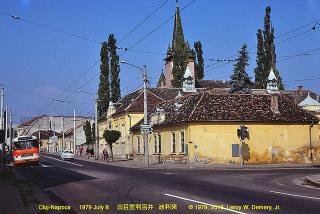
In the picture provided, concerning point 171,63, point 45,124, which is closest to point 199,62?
point 171,63

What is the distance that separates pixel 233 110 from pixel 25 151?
19.5 metres

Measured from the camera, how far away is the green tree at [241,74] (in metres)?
70.7

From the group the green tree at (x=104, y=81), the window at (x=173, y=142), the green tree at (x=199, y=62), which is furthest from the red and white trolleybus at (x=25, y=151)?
the green tree at (x=199, y=62)

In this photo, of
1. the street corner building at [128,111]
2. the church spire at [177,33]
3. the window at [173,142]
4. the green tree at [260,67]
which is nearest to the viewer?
the window at [173,142]

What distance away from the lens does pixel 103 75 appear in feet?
250

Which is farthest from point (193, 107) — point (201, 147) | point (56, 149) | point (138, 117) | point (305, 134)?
point (56, 149)

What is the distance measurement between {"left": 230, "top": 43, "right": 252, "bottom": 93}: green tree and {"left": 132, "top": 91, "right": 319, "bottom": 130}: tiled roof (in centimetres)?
1977

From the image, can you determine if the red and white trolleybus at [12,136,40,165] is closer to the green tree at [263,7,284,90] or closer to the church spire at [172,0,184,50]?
the green tree at [263,7,284,90]

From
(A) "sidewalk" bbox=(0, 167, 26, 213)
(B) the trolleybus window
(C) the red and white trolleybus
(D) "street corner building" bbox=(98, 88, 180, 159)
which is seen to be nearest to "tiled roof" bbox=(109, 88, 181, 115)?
(D) "street corner building" bbox=(98, 88, 180, 159)

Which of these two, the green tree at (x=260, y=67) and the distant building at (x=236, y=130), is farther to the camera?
the green tree at (x=260, y=67)

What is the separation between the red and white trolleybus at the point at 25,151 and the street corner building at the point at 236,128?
40.7ft

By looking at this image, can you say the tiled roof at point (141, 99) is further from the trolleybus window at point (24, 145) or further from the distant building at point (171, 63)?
the trolleybus window at point (24, 145)

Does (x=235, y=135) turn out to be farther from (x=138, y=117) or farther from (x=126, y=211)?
(x=126, y=211)

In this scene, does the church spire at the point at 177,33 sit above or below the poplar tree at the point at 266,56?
above
